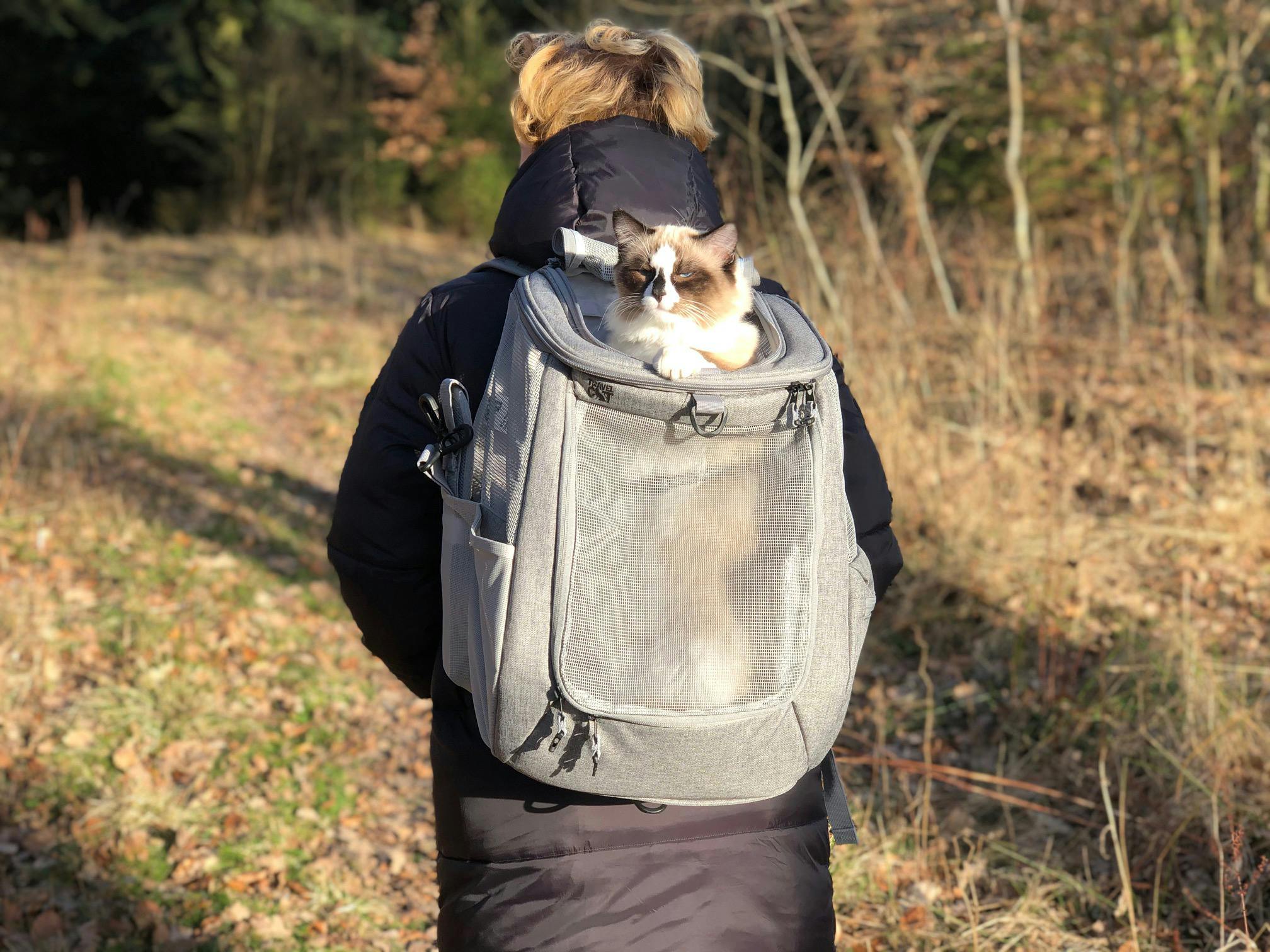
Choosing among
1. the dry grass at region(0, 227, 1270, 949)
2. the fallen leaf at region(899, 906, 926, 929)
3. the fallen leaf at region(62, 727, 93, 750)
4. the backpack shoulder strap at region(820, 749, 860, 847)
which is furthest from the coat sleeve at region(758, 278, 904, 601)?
the fallen leaf at region(62, 727, 93, 750)

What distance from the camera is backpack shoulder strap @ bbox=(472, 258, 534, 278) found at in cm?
162

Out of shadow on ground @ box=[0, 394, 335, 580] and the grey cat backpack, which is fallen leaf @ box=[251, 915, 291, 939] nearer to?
the grey cat backpack

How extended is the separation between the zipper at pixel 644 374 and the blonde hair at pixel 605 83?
19.0 inches

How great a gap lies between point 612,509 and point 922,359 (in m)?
4.71

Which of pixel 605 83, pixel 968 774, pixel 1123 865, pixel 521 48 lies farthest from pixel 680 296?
pixel 968 774

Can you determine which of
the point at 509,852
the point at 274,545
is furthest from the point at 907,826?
the point at 274,545

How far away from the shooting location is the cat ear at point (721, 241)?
5.52 ft

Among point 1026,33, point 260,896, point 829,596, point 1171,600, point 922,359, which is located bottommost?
point 260,896

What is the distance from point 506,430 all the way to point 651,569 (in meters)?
0.25

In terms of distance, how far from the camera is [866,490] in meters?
1.66

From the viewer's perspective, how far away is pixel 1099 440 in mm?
6133

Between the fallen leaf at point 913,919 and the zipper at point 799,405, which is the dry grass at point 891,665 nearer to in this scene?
the fallen leaf at point 913,919

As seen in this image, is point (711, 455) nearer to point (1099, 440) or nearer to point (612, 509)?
point (612, 509)

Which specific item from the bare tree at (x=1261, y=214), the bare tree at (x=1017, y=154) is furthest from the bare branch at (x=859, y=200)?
the bare tree at (x=1261, y=214)
